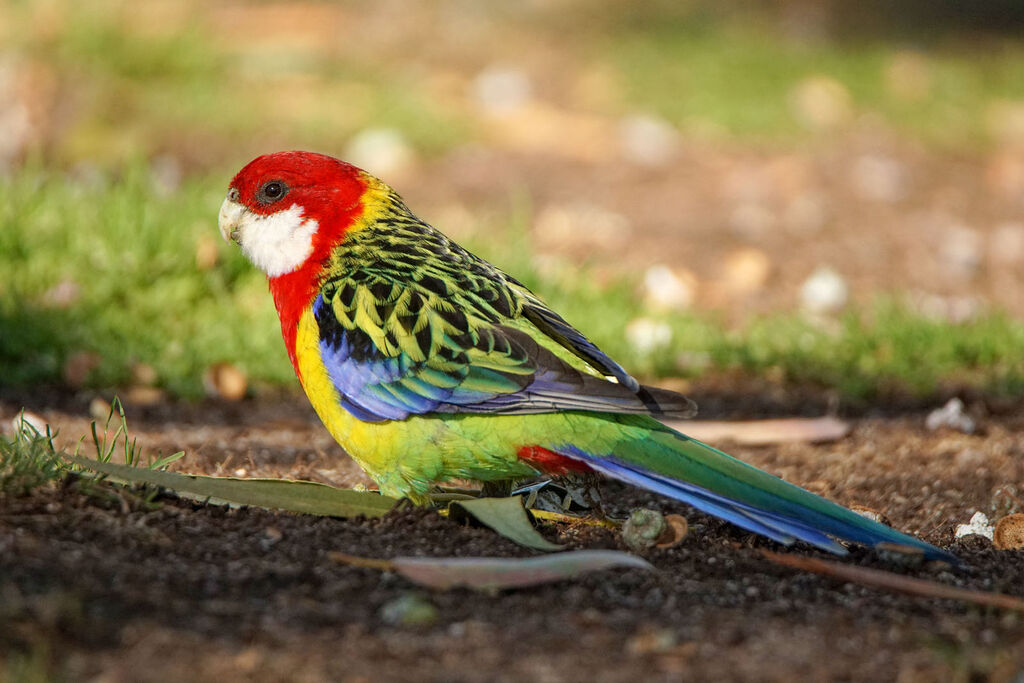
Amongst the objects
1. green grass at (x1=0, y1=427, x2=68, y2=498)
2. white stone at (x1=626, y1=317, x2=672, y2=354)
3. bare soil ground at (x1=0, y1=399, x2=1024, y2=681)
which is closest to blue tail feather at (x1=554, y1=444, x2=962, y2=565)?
bare soil ground at (x1=0, y1=399, x2=1024, y2=681)

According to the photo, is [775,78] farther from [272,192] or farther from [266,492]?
[266,492]

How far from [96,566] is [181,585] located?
0.63ft

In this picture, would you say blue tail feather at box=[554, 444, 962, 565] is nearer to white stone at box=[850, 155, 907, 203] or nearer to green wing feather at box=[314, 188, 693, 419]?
green wing feather at box=[314, 188, 693, 419]

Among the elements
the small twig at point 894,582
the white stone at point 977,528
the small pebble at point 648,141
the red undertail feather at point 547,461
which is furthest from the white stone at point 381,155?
the small twig at point 894,582

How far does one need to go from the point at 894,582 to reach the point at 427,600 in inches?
42.7

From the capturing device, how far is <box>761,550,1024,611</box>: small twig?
2568mm

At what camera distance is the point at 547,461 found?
3100 mm

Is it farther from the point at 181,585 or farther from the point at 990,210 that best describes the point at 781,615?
the point at 990,210

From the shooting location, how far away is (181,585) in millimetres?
2525

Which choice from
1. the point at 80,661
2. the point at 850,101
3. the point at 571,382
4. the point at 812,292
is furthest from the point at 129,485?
the point at 850,101

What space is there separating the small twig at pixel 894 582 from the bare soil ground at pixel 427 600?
0.03 m

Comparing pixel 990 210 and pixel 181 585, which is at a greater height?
pixel 990 210

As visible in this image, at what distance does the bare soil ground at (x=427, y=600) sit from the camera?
220 centimetres

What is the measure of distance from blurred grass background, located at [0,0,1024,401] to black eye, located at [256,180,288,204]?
1524mm
